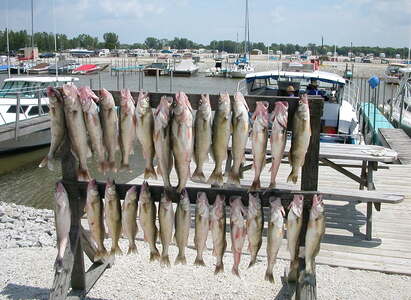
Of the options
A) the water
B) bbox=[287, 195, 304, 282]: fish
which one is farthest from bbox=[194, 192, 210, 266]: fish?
the water

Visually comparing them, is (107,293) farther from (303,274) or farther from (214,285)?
(303,274)

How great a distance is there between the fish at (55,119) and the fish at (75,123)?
2.5 inches

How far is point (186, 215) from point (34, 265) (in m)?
2.44

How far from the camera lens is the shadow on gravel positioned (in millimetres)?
4258

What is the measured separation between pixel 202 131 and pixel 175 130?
0.63ft

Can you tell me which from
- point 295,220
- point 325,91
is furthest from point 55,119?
point 325,91

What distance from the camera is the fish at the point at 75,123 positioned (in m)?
3.34

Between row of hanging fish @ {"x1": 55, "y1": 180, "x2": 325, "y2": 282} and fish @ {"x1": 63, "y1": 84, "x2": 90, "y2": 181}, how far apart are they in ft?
0.92

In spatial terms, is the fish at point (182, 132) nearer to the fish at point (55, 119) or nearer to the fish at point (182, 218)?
the fish at point (182, 218)

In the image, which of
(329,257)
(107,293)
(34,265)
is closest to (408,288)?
(329,257)

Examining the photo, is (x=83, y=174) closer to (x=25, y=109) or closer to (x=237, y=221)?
(x=237, y=221)

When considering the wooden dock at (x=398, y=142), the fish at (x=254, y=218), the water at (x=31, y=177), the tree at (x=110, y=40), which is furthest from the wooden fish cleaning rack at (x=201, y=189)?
the tree at (x=110, y=40)

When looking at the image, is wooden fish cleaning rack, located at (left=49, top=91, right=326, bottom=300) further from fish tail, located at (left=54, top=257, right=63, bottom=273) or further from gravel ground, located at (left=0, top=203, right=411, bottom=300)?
gravel ground, located at (left=0, top=203, right=411, bottom=300)

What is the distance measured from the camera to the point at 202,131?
3.22 meters
